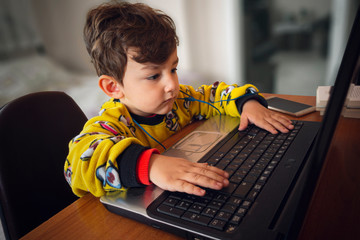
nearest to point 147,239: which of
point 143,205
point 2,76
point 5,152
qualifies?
point 143,205

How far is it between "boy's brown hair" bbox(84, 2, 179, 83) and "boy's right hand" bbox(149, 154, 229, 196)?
290 millimetres

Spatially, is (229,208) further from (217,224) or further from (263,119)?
(263,119)

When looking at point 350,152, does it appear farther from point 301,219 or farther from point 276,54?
point 276,54

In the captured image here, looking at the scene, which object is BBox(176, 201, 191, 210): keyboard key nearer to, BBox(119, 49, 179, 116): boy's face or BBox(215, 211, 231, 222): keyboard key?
BBox(215, 211, 231, 222): keyboard key

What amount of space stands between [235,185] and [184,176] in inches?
3.3

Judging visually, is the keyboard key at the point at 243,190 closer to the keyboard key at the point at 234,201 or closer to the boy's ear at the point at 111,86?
the keyboard key at the point at 234,201

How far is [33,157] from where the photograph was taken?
0.67 m

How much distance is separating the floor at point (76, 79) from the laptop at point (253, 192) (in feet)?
4.82

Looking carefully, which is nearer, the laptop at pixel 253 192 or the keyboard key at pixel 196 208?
the laptop at pixel 253 192

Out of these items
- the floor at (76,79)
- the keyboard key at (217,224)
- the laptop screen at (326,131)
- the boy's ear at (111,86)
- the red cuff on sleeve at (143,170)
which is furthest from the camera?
the floor at (76,79)

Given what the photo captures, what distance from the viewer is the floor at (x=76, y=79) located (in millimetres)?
1859

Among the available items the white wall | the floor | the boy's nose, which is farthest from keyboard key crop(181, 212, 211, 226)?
the white wall

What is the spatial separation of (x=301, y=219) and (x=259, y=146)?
0.31 meters

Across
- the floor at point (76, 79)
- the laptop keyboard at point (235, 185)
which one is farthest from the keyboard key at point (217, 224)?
the floor at point (76, 79)
